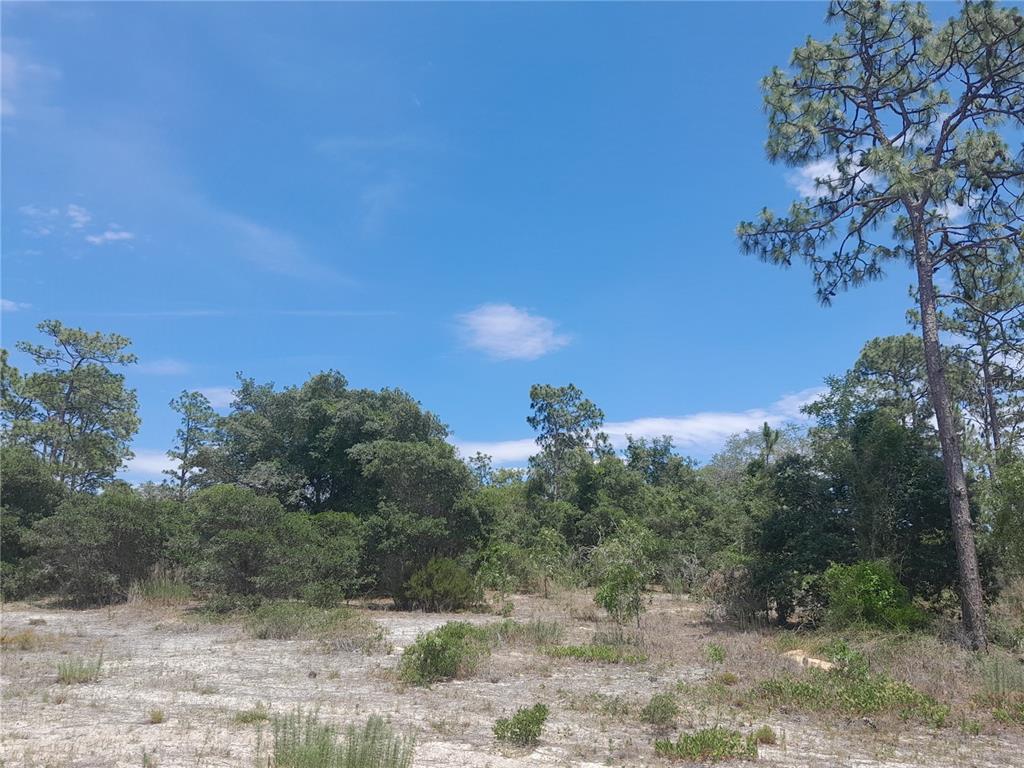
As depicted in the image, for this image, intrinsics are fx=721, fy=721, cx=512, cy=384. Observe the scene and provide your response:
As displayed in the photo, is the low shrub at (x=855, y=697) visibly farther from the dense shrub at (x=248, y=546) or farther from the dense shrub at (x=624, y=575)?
the dense shrub at (x=248, y=546)

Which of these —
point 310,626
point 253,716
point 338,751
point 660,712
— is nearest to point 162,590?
point 310,626

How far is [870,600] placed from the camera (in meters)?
12.0

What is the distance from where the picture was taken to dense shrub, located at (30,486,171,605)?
1752 centimetres

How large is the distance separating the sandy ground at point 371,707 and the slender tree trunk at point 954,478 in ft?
11.8

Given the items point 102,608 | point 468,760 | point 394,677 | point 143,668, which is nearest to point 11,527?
point 102,608

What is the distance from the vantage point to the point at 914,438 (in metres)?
14.2

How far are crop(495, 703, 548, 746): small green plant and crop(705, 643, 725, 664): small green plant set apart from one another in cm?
479

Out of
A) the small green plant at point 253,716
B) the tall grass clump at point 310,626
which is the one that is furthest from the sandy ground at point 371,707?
the tall grass clump at point 310,626

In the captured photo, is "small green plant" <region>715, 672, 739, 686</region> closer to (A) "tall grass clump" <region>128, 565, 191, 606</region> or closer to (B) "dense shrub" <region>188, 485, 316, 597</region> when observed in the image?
(B) "dense shrub" <region>188, 485, 316, 597</region>

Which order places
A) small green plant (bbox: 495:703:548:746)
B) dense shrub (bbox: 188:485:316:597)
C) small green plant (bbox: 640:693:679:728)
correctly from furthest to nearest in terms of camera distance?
dense shrub (bbox: 188:485:316:597) → small green plant (bbox: 640:693:679:728) → small green plant (bbox: 495:703:548:746)

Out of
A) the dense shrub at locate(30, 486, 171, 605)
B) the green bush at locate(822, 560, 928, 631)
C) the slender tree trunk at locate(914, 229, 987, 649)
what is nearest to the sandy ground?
the green bush at locate(822, 560, 928, 631)

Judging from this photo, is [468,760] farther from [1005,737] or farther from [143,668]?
[143,668]

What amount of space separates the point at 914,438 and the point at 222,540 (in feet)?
47.7

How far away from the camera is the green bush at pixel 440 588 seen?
1708 centimetres
